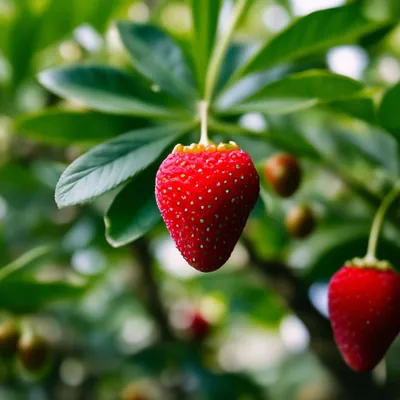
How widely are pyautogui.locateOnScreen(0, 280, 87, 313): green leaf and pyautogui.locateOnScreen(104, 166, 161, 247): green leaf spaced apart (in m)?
0.43

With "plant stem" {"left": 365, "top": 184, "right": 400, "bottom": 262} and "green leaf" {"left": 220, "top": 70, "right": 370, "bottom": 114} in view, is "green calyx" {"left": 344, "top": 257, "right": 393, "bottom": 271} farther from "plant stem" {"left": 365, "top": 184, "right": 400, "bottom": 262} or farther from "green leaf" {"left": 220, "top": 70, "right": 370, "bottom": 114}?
"green leaf" {"left": 220, "top": 70, "right": 370, "bottom": 114}

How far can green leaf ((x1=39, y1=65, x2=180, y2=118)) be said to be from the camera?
0.97m

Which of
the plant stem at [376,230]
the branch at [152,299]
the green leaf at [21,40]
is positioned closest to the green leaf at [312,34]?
the plant stem at [376,230]

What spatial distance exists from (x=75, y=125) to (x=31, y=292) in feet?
1.20

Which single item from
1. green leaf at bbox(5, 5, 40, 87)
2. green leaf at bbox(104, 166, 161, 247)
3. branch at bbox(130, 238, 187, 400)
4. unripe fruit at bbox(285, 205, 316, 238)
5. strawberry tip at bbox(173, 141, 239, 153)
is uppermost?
strawberry tip at bbox(173, 141, 239, 153)

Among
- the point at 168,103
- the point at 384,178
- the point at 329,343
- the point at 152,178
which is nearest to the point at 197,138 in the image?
the point at 168,103

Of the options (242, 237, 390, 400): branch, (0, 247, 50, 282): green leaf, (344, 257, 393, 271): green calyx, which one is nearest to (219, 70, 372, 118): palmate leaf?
(344, 257, 393, 271): green calyx

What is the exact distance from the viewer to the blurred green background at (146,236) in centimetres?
123

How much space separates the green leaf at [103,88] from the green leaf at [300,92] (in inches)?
5.1

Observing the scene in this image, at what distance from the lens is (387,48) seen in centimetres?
187

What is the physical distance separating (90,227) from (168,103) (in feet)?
1.84

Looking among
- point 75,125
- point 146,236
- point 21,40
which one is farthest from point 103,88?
point 146,236

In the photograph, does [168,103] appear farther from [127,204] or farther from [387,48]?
[387,48]

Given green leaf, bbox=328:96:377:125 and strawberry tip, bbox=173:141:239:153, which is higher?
strawberry tip, bbox=173:141:239:153
